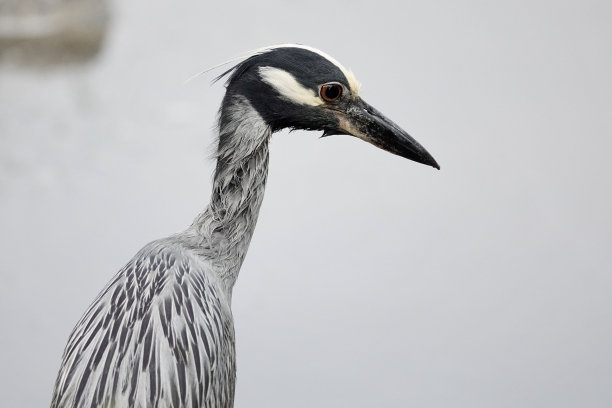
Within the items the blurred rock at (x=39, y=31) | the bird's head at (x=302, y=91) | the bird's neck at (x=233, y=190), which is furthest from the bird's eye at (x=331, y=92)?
the blurred rock at (x=39, y=31)

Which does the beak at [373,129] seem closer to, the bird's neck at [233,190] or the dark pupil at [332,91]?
the dark pupil at [332,91]

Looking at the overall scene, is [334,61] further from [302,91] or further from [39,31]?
[39,31]

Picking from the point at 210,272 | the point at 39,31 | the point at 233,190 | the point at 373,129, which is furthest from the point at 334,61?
the point at 39,31

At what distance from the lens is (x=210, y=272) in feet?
6.78

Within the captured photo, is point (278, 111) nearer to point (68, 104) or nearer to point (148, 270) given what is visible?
point (148, 270)

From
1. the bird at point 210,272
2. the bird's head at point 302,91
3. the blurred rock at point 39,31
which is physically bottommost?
the bird at point 210,272

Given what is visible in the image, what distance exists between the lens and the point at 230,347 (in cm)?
203

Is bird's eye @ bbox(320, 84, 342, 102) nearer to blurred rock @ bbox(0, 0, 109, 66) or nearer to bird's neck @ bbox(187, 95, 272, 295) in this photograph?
bird's neck @ bbox(187, 95, 272, 295)

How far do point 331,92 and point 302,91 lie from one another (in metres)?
0.08

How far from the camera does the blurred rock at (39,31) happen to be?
5.10 m

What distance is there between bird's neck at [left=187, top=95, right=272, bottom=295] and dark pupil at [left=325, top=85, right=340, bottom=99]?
0.56 ft

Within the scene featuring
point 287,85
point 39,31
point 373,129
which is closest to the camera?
point 287,85

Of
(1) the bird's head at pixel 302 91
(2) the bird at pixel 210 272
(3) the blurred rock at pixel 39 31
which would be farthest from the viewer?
(3) the blurred rock at pixel 39 31

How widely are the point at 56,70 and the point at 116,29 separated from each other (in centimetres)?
58
